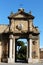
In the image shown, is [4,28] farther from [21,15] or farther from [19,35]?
[21,15]

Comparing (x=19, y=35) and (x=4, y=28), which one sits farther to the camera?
(x=4, y=28)

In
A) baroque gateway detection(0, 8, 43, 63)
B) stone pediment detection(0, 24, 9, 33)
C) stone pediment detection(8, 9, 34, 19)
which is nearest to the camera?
baroque gateway detection(0, 8, 43, 63)

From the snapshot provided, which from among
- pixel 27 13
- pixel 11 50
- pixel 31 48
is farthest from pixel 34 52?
pixel 27 13

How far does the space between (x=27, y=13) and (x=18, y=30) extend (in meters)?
3.24

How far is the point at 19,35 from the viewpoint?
41.8 metres

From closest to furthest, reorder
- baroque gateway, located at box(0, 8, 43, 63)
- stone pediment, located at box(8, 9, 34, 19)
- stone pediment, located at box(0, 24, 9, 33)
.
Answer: baroque gateway, located at box(0, 8, 43, 63) → stone pediment, located at box(8, 9, 34, 19) → stone pediment, located at box(0, 24, 9, 33)

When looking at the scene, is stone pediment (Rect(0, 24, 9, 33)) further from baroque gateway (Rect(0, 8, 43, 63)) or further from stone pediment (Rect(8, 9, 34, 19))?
stone pediment (Rect(8, 9, 34, 19))

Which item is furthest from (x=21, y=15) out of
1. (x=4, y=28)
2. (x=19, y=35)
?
(x=4, y=28)

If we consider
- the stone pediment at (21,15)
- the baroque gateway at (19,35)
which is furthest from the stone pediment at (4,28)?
the stone pediment at (21,15)

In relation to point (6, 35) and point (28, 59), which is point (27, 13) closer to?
point (6, 35)

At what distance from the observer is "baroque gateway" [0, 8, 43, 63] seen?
4119 centimetres

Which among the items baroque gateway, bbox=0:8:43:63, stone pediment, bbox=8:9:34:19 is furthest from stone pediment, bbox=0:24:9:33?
stone pediment, bbox=8:9:34:19

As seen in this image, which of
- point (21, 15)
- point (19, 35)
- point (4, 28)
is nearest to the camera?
point (19, 35)

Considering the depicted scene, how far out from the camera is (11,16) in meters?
41.8
